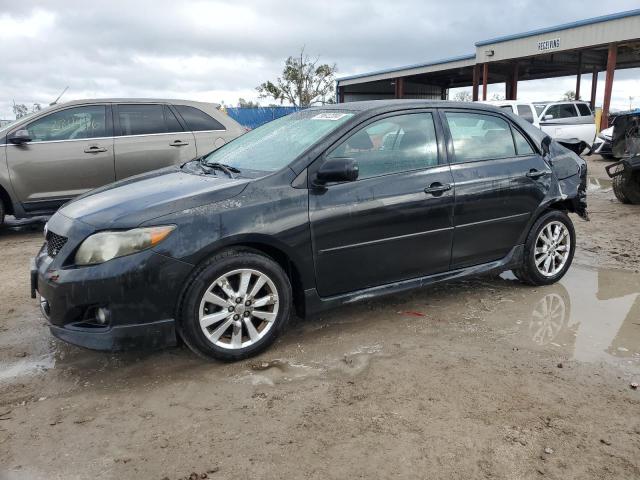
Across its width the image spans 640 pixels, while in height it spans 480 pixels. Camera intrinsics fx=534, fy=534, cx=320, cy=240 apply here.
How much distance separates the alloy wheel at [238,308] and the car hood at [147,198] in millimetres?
490

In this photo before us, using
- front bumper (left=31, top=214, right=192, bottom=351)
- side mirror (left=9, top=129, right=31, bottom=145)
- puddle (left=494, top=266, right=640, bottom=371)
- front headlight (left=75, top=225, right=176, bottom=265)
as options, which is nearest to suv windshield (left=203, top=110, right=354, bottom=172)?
front headlight (left=75, top=225, right=176, bottom=265)

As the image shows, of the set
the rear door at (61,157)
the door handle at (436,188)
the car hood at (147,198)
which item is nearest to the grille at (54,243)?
the car hood at (147,198)

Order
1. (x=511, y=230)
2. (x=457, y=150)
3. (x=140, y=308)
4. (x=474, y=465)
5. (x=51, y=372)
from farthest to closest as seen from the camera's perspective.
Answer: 1. (x=511, y=230)
2. (x=457, y=150)
3. (x=51, y=372)
4. (x=140, y=308)
5. (x=474, y=465)

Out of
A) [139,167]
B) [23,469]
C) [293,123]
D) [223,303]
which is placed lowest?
[23,469]

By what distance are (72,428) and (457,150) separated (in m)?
3.14

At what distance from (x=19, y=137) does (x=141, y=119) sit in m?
1.46

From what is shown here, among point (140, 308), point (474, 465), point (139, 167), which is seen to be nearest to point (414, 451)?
point (474, 465)

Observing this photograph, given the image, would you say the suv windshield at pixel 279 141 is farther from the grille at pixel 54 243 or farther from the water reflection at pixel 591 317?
the water reflection at pixel 591 317

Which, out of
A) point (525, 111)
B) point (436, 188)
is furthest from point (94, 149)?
point (525, 111)

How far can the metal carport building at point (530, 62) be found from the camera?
2092 centimetres

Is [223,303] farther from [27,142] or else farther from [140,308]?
[27,142]

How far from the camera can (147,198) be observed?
324cm

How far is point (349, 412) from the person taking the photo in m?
2.74

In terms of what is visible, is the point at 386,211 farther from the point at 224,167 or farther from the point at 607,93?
the point at 607,93
